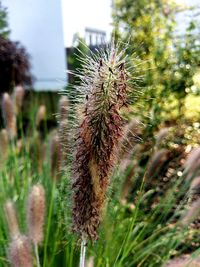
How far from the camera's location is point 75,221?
5.07 feet

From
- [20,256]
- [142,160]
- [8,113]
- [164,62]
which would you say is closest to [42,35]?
[164,62]

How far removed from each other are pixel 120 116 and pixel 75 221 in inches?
13.6

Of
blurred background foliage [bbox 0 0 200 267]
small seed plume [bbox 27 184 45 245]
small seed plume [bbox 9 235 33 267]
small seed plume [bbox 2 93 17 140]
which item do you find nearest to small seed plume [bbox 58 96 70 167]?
blurred background foliage [bbox 0 0 200 267]

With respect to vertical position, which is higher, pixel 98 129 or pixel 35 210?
pixel 98 129

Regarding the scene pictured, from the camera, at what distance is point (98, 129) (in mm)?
1362

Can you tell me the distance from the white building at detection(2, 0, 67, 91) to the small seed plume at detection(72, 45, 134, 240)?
690 centimetres

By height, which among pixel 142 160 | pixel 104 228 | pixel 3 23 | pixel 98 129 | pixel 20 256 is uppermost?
pixel 98 129

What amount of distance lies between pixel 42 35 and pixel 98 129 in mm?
7382

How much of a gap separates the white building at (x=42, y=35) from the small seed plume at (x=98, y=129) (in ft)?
22.6

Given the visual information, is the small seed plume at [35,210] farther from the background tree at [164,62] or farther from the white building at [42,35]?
the white building at [42,35]

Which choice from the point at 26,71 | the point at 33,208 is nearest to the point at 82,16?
the point at 26,71

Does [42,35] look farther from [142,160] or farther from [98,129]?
[98,129]

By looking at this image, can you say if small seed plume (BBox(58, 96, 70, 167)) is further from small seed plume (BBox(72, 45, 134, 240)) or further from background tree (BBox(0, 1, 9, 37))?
background tree (BBox(0, 1, 9, 37))

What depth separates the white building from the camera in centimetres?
837
